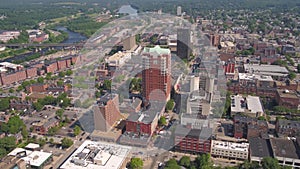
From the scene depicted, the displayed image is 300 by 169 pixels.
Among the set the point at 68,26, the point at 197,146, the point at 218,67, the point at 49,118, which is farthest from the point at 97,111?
the point at 68,26

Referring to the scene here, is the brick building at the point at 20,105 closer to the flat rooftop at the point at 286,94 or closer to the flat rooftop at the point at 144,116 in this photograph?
the flat rooftop at the point at 144,116

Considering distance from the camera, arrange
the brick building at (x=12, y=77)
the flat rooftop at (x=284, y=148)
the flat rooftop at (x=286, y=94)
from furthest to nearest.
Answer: the brick building at (x=12, y=77)
the flat rooftop at (x=286, y=94)
the flat rooftop at (x=284, y=148)

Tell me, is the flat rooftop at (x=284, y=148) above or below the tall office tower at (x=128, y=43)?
below

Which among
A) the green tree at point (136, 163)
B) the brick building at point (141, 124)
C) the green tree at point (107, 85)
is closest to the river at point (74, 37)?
the green tree at point (107, 85)

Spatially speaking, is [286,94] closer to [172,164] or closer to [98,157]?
[172,164]

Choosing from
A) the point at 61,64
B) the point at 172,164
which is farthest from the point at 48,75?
the point at 172,164

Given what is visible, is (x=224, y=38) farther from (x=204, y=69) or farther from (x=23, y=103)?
(x=23, y=103)

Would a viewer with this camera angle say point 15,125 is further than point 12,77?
No
